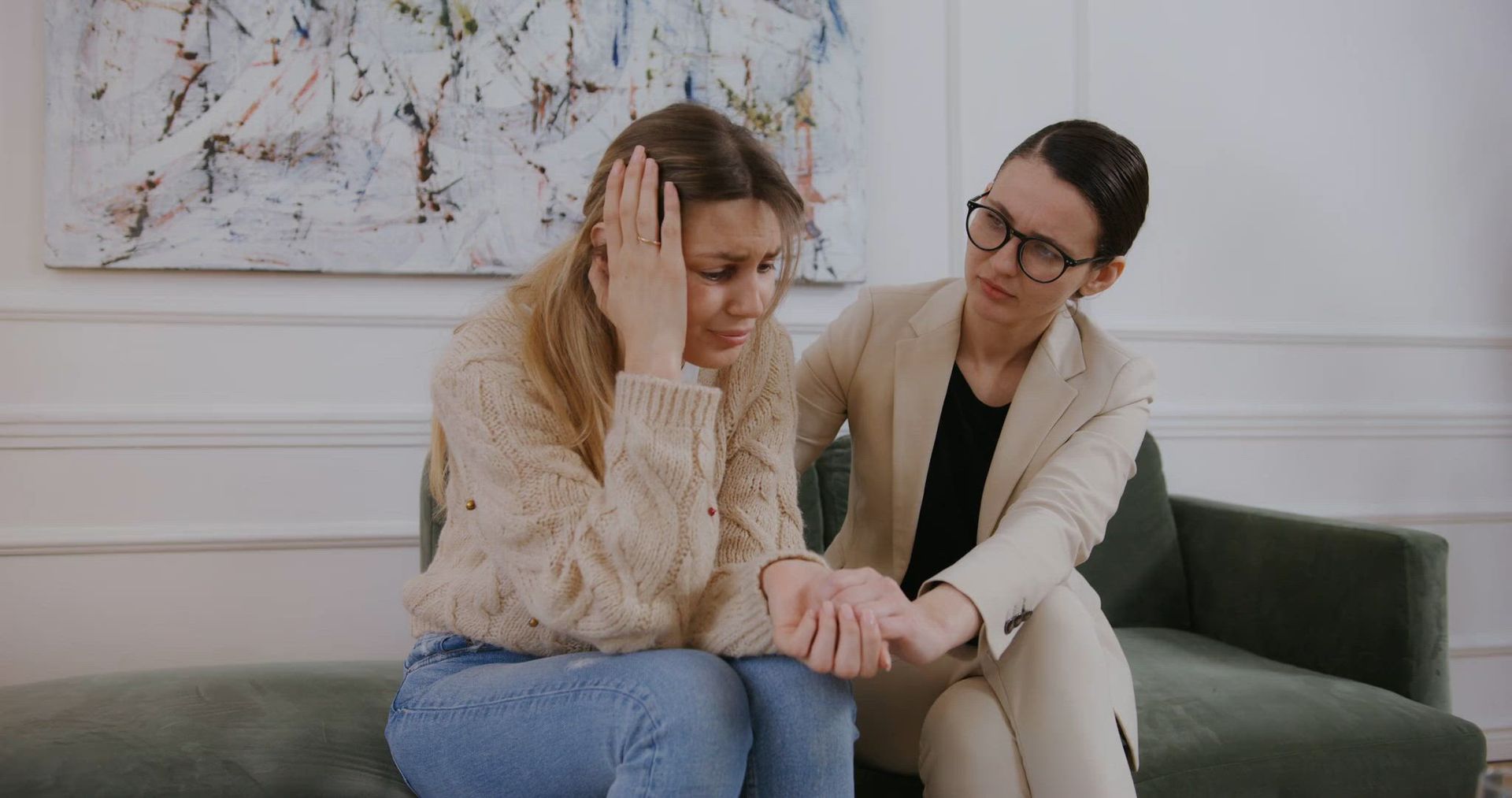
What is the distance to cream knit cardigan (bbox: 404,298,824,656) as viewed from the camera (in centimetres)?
110

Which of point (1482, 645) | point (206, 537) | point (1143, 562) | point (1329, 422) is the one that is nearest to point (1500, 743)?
point (1482, 645)

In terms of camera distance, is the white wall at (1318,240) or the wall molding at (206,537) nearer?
the wall molding at (206,537)

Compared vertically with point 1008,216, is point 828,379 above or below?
below

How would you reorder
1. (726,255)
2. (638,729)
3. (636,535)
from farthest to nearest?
(726,255)
(636,535)
(638,729)

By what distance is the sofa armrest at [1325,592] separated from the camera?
70.8 inches

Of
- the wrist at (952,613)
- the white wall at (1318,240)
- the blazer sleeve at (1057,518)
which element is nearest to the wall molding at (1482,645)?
the white wall at (1318,240)

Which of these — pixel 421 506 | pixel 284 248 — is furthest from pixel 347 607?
pixel 284 248

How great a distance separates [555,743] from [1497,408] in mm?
2729

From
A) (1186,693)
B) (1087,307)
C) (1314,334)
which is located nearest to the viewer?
(1186,693)

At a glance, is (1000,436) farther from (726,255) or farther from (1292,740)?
(1292,740)

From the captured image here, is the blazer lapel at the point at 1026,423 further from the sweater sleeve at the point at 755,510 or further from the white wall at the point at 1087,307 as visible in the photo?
the white wall at the point at 1087,307

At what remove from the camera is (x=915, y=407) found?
4.90 feet

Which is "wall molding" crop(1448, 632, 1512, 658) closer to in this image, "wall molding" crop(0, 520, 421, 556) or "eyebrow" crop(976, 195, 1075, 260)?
"eyebrow" crop(976, 195, 1075, 260)

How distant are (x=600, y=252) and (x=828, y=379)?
0.45 m
